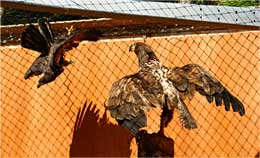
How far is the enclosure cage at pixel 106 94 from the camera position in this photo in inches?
171

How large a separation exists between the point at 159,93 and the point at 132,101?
197 millimetres

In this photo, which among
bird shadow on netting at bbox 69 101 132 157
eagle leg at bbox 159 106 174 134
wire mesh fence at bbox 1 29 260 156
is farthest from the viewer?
bird shadow on netting at bbox 69 101 132 157

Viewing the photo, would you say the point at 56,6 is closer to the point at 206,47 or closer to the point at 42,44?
the point at 42,44

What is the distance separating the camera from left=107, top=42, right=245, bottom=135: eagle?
331 centimetres

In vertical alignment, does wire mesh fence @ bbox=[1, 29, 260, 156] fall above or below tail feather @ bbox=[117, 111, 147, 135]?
above

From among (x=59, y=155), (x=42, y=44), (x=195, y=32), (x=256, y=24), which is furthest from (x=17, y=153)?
(x=256, y=24)

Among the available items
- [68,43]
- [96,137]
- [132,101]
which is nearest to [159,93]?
[132,101]

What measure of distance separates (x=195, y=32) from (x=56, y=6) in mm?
1403

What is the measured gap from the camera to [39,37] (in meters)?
4.09

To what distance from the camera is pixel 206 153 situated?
4348 millimetres

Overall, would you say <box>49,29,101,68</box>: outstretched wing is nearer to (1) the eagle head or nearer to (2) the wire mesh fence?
(1) the eagle head

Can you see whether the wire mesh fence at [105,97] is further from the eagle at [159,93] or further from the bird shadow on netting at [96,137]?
the eagle at [159,93]

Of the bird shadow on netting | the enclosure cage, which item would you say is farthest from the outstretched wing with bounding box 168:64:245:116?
the bird shadow on netting

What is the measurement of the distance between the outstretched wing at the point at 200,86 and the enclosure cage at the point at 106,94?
22.2 inches
